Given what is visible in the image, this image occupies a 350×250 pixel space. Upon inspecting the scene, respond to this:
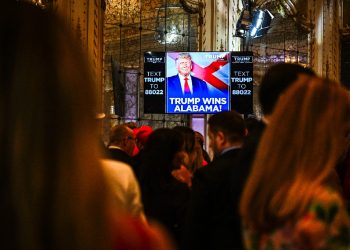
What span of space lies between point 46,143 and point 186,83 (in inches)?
327

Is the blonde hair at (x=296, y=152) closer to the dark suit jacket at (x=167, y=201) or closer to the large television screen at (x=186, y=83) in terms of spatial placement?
the dark suit jacket at (x=167, y=201)

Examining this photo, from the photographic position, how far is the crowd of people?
74 cm

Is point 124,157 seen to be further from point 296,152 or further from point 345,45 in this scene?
point 345,45

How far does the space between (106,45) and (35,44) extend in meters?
9.36

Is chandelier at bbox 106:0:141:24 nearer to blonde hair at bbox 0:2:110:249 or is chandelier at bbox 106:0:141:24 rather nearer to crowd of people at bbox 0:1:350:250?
crowd of people at bbox 0:1:350:250

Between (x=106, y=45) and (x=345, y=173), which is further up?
(x=106, y=45)

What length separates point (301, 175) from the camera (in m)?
1.70

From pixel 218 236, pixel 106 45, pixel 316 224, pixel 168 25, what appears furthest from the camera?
pixel 168 25

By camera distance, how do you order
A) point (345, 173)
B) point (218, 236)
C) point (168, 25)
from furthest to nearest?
point (168, 25), point (345, 173), point (218, 236)

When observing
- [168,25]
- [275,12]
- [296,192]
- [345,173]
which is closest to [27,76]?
[296,192]

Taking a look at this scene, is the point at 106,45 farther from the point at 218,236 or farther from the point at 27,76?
the point at 27,76

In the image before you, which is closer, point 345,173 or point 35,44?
point 35,44

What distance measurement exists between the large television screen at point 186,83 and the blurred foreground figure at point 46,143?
26.8 ft

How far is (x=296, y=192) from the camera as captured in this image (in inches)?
66.2
